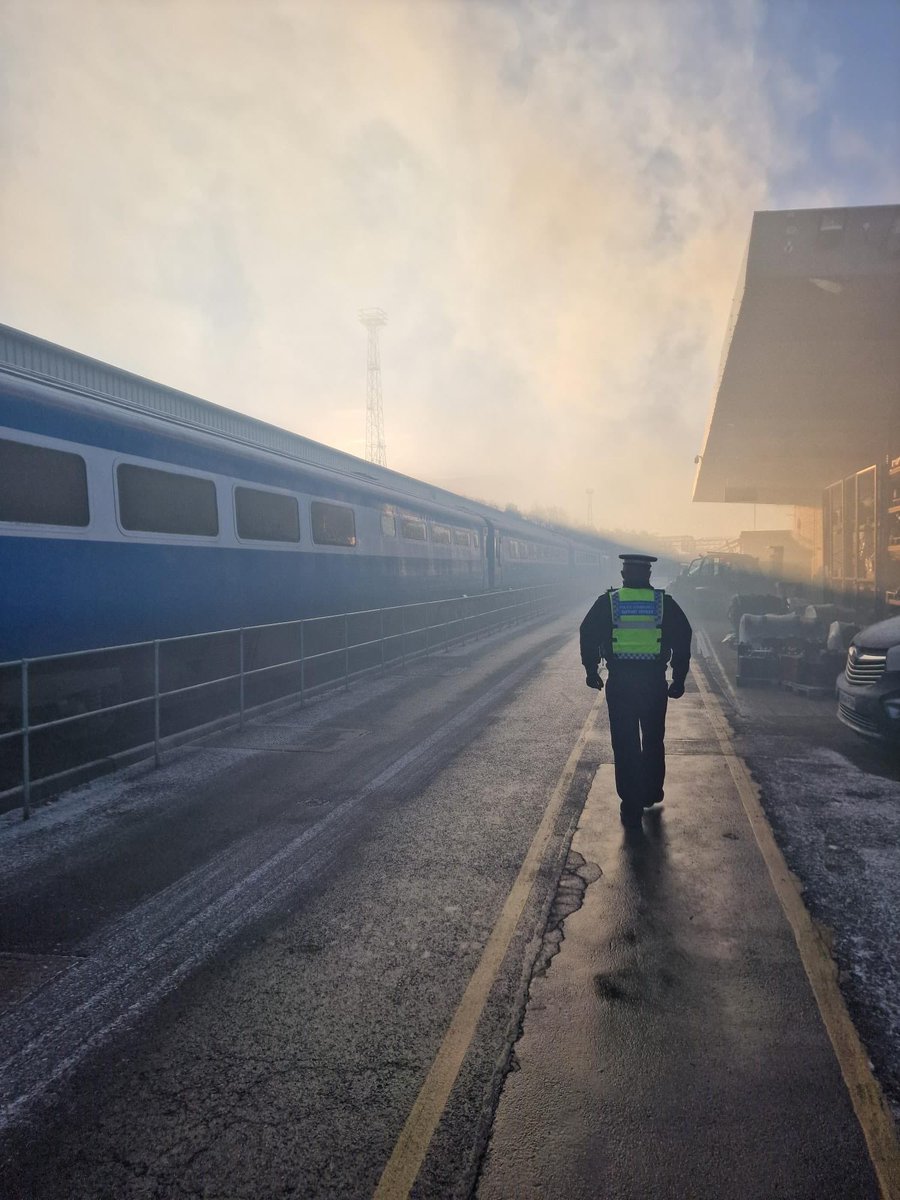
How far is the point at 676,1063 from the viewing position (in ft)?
9.21

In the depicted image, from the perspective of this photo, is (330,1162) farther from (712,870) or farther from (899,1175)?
(712,870)

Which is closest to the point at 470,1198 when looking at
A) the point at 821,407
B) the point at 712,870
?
the point at 712,870

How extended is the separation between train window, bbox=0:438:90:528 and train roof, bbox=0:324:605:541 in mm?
946

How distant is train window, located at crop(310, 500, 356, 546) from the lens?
13.6 metres

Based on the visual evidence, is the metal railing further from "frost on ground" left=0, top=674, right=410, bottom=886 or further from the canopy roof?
the canopy roof

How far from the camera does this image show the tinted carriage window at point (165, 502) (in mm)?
8883

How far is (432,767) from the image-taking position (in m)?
7.14

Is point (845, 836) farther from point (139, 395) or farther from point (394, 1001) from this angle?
point (139, 395)

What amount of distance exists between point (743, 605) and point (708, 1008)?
13593 mm

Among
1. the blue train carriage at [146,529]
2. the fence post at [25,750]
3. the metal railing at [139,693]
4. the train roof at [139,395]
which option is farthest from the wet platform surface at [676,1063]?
the train roof at [139,395]

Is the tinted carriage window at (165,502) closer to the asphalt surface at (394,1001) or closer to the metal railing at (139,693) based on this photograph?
the metal railing at (139,693)

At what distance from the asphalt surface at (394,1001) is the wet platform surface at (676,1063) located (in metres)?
0.01

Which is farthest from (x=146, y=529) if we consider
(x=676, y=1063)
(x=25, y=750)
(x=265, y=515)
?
(x=676, y=1063)

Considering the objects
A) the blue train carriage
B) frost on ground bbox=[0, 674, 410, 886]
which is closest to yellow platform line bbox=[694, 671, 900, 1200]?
frost on ground bbox=[0, 674, 410, 886]
